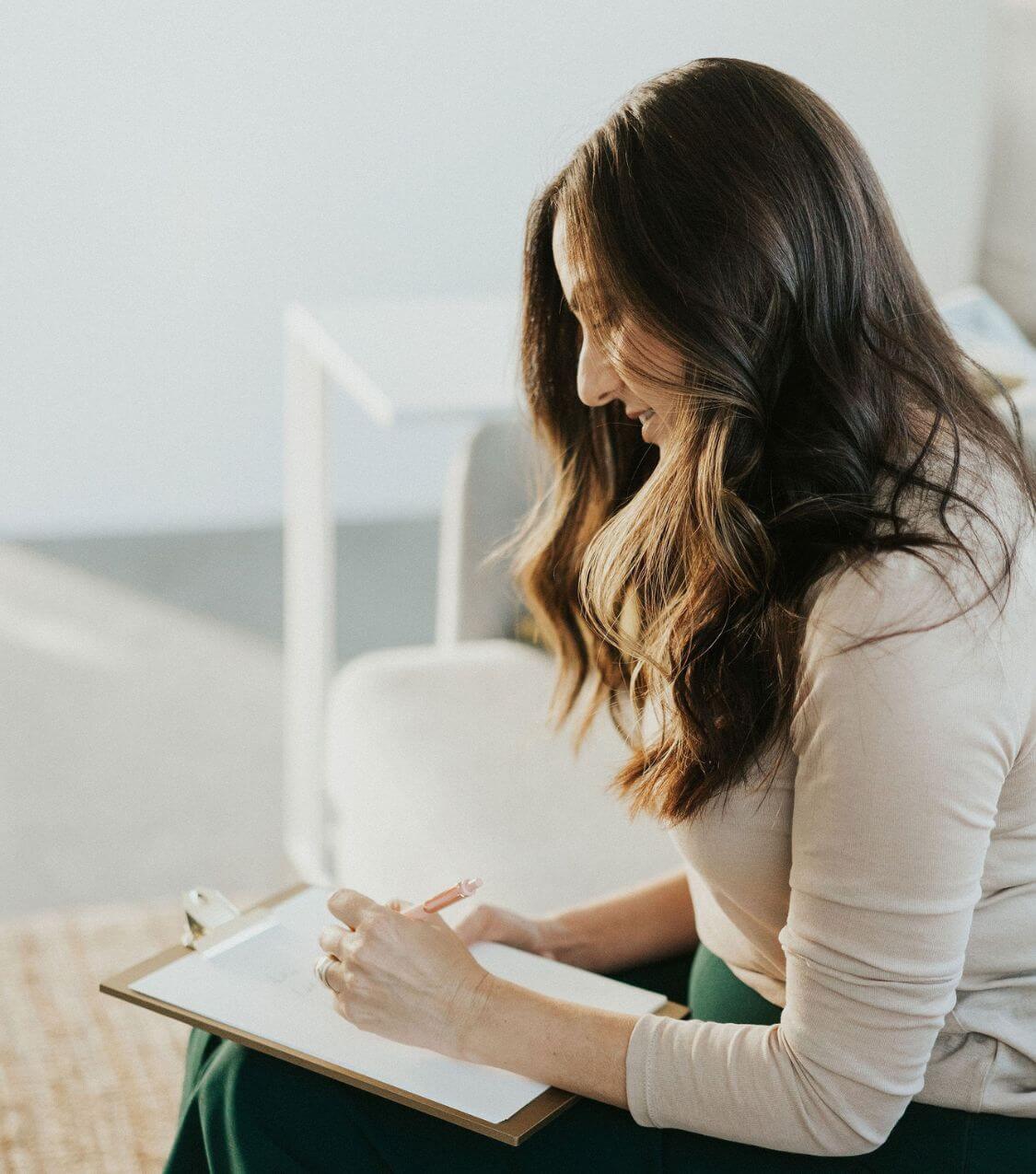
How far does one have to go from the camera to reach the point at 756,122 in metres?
0.84

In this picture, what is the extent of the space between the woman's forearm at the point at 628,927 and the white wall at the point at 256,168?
7.42 ft

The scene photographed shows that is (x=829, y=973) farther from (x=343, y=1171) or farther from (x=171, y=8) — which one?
(x=171, y=8)

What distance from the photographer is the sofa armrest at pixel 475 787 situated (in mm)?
1383

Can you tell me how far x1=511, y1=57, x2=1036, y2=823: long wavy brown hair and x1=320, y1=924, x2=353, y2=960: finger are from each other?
20cm

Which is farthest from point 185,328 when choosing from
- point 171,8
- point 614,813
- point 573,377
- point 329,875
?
point 573,377

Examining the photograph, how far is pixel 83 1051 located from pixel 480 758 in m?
0.57

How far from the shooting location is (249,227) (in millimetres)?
3295

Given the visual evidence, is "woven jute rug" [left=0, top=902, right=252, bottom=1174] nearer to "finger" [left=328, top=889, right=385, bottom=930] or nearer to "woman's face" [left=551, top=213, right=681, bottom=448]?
"finger" [left=328, top=889, right=385, bottom=930]

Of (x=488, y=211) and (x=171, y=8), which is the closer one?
(x=171, y=8)

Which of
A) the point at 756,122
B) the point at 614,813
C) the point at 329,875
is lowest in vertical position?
the point at 329,875

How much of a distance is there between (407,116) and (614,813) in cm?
223

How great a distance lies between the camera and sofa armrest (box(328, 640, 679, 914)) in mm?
1383

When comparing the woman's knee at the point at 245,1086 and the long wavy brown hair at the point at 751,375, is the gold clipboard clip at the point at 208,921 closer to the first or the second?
the woman's knee at the point at 245,1086

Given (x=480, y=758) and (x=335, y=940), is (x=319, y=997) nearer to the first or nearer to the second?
(x=335, y=940)
